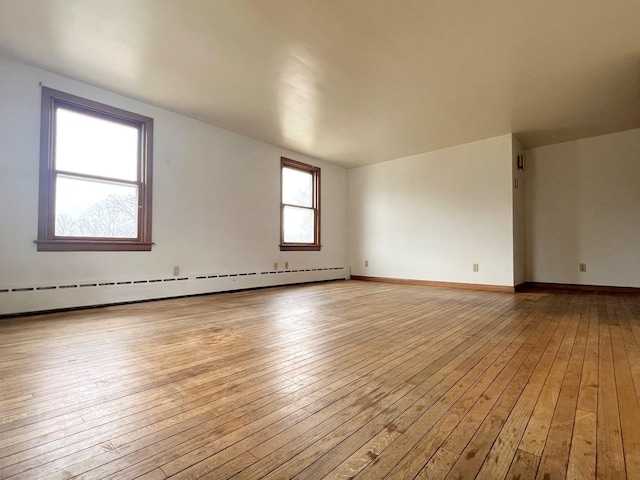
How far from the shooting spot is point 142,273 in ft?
12.1

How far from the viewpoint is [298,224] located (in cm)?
575

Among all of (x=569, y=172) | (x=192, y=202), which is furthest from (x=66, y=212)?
(x=569, y=172)

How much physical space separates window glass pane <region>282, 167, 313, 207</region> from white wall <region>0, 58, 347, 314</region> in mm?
265

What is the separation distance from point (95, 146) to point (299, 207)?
10.4 ft

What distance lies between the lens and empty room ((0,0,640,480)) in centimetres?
110

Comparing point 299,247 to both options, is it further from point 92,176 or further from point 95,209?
point 92,176

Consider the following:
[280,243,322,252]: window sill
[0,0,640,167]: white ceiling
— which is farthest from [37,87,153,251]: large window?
[280,243,322,252]: window sill

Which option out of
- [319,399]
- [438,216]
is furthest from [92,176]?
[438,216]

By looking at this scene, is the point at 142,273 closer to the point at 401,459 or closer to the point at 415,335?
→ the point at 415,335

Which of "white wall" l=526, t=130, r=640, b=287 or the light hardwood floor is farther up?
"white wall" l=526, t=130, r=640, b=287

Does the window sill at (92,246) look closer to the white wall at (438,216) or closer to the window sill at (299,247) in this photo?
the window sill at (299,247)

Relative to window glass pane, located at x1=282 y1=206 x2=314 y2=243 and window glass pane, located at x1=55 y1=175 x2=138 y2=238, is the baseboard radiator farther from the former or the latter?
window glass pane, located at x1=282 y1=206 x2=314 y2=243

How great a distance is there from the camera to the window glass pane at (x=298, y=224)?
553 cm

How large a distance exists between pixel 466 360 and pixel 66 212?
391 centimetres
